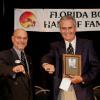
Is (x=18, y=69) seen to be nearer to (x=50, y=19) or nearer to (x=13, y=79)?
(x=13, y=79)

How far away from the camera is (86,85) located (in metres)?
3.22

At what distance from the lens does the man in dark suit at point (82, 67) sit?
320 cm

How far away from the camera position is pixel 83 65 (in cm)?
322

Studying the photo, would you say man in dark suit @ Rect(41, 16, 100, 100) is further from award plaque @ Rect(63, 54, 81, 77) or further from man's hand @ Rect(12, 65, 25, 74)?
man's hand @ Rect(12, 65, 25, 74)

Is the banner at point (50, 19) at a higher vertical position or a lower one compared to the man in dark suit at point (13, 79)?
higher

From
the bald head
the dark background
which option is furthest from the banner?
the bald head

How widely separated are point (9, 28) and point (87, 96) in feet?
9.43

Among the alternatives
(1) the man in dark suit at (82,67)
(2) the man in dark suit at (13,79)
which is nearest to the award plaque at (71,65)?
(1) the man in dark suit at (82,67)

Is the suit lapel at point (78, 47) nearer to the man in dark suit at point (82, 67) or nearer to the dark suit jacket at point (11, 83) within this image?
the man in dark suit at point (82, 67)

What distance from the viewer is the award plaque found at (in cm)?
321

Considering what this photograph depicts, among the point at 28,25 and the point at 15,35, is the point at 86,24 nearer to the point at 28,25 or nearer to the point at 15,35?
the point at 28,25

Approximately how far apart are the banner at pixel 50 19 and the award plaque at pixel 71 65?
101 inches

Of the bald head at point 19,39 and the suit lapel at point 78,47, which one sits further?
the bald head at point 19,39
